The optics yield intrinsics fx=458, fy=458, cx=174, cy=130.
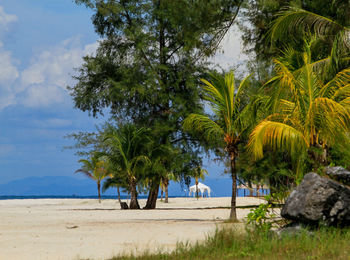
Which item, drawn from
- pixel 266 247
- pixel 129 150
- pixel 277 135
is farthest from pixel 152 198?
pixel 266 247

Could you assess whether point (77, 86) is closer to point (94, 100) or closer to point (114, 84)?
point (94, 100)

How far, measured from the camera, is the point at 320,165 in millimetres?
10539

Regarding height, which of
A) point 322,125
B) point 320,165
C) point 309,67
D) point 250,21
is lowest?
point 320,165

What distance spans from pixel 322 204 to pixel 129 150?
14.7m

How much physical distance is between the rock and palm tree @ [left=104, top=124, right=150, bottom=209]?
12757 millimetres

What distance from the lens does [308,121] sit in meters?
10.6

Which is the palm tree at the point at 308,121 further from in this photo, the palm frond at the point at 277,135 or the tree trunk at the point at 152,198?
the tree trunk at the point at 152,198

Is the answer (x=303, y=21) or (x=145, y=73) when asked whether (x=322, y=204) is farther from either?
(x=145, y=73)

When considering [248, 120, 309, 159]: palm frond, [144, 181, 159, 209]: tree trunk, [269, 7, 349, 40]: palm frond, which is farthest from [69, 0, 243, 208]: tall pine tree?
[248, 120, 309, 159]: palm frond

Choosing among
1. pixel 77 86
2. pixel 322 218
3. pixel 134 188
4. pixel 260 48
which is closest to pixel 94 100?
pixel 77 86

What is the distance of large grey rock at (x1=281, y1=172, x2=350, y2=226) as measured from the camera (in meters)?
8.71

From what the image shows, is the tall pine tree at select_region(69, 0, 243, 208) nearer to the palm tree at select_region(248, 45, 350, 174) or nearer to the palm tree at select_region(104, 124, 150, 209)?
the palm tree at select_region(104, 124, 150, 209)

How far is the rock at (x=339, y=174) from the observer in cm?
995

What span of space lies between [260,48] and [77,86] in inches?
412
